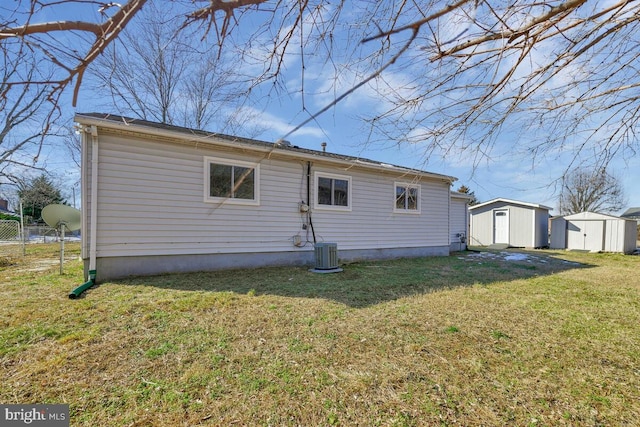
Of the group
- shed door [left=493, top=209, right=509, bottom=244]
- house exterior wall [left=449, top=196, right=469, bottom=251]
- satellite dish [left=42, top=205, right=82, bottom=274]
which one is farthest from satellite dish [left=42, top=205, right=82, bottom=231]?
shed door [left=493, top=209, right=509, bottom=244]

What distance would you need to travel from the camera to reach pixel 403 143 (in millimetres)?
2783

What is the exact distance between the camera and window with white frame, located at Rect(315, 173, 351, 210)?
825cm

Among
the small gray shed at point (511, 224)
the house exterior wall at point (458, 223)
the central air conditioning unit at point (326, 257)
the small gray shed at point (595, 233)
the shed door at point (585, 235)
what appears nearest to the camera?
the central air conditioning unit at point (326, 257)

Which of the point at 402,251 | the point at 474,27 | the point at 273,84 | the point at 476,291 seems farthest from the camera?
the point at 402,251

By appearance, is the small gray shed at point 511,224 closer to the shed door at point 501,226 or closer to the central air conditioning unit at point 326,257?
the shed door at point 501,226

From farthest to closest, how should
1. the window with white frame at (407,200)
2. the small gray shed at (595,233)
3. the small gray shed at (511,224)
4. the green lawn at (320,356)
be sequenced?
1. the small gray shed at (511,224)
2. the small gray shed at (595,233)
3. the window with white frame at (407,200)
4. the green lawn at (320,356)

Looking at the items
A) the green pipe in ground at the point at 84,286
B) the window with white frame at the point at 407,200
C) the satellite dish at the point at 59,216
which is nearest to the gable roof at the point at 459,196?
the window with white frame at the point at 407,200

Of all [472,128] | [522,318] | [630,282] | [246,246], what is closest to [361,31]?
[472,128]

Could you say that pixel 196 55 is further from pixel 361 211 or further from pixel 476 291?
pixel 361 211

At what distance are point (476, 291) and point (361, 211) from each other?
428cm

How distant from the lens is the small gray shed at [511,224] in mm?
15969

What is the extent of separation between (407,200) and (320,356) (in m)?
8.15

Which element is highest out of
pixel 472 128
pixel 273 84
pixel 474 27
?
Result: pixel 474 27

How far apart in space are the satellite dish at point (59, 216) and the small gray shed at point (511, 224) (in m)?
18.8
